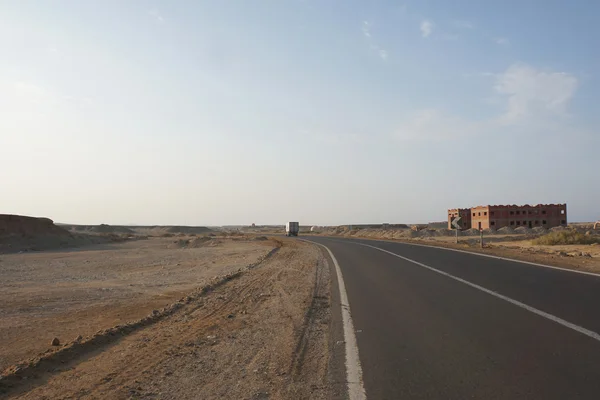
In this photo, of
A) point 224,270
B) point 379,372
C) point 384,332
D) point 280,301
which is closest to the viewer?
point 379,372

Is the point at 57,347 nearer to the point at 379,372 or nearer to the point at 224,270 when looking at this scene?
the point at 379,372

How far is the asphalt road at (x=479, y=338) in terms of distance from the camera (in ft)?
18.5

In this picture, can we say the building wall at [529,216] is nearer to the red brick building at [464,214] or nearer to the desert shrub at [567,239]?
the red brick building at [464,214]

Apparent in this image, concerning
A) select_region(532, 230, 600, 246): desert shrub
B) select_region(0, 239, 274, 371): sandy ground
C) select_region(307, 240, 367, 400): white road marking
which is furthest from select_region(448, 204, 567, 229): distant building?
select_region(307, 240, 367, 400): white road marking

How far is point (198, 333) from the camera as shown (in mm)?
9141

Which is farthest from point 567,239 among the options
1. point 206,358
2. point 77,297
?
point 206,358

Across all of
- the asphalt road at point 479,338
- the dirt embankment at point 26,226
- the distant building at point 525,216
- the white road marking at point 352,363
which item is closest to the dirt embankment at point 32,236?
the dirt embankment at point 26,226

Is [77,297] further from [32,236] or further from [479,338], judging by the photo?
[32,236]

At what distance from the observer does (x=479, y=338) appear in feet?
25.7

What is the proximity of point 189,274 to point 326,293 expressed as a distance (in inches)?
414

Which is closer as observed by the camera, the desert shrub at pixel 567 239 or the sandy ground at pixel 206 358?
the sandy ground at pixel 206 358

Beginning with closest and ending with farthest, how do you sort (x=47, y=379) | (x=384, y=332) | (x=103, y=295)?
(x=47, y=379) → (x=384, y=332) → (x=103, y=295)

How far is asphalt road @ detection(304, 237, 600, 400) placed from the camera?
564 cm

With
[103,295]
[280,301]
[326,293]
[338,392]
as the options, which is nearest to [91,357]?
[338,392]
